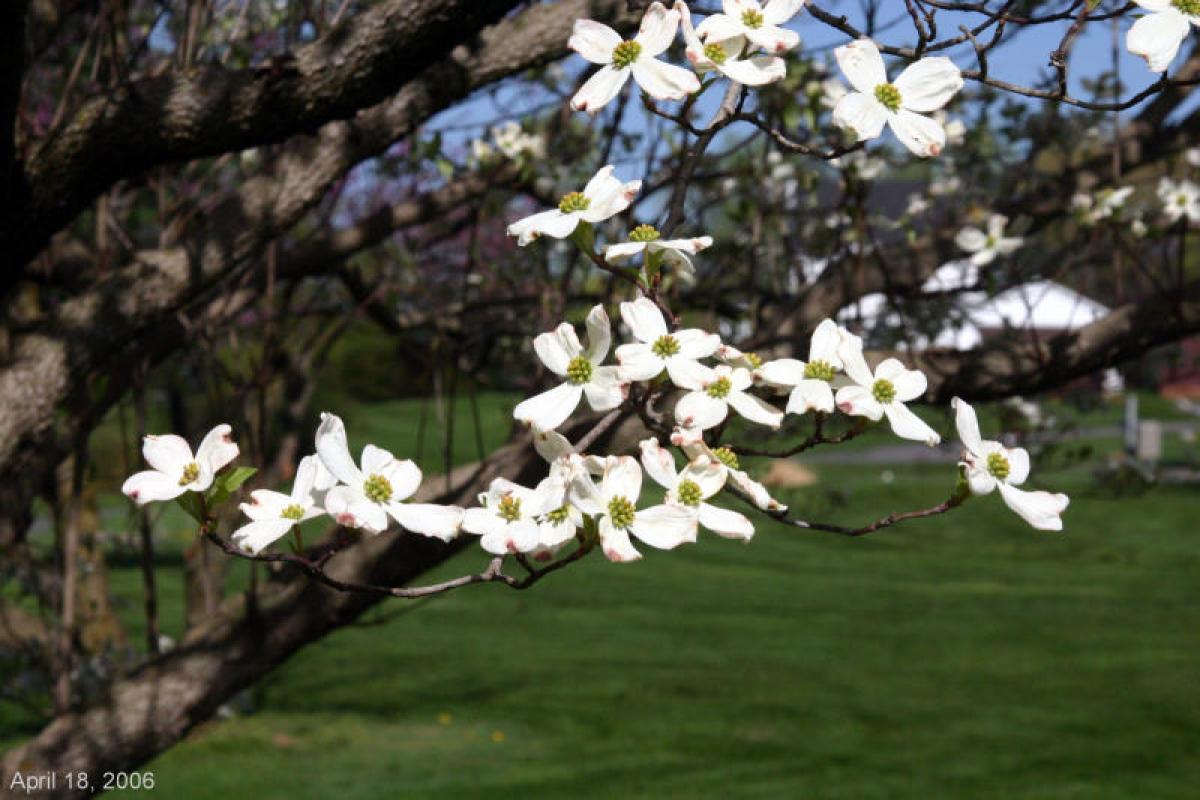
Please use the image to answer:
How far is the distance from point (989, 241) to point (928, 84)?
2.96 m

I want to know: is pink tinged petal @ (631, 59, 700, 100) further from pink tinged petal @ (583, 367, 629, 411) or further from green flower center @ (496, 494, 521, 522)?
green flower center @ (496, 494, 521, 522)

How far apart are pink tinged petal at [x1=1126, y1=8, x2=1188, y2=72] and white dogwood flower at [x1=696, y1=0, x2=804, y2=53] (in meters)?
0.37

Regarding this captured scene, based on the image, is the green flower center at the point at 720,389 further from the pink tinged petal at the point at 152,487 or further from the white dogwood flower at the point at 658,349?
the pink tinged petal at the point at 152,487

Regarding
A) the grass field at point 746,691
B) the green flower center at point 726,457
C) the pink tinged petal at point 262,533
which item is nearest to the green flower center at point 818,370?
the green flower center at point 726,457

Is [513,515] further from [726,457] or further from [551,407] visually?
[726,457]

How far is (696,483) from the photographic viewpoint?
1466 mm

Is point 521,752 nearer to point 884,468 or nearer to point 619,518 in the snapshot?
point 619,518

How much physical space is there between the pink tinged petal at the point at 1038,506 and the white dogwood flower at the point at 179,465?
2.78 feet

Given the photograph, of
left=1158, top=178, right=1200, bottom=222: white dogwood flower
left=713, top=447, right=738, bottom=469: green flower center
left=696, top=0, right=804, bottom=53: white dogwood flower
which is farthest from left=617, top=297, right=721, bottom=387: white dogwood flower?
left=1158, top=178, right=1200, bottom=222: white dogwood flower

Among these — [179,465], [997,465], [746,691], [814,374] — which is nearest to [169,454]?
[179,465]

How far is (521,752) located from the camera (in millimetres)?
6762

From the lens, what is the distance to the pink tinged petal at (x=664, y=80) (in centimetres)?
154

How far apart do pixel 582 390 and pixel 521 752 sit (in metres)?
5.52

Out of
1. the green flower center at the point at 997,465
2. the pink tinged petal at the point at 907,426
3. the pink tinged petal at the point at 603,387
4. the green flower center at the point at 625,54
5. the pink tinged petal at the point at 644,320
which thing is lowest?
the green flower center at the point at 997,465
